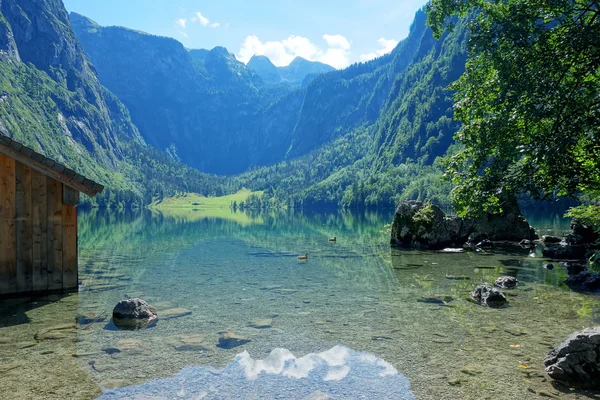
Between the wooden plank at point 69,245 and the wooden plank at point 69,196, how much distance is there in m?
0.26

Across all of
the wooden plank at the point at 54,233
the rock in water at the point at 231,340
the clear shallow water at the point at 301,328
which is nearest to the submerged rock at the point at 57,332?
the clear shallow water at the point at 301,328

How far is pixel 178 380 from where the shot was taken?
8.74 m

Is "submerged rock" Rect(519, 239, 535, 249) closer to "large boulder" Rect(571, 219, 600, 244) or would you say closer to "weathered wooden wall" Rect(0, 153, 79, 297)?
"large boulder" Rect(571, 219, 600, 244)

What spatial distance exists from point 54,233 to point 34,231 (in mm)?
653

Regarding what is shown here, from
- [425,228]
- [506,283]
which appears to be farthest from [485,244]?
[506,283]

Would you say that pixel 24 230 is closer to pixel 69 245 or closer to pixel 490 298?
pixel 69 245

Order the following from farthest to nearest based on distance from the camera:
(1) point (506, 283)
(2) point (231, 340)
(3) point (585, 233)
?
(3) point (585, 233) → (1) point (506, 283) → (2) point (231, 340)

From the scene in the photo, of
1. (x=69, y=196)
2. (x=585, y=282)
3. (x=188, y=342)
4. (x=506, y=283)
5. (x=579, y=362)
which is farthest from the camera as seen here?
(x=506, y=283)

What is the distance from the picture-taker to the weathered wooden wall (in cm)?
1522

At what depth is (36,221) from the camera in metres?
15.8

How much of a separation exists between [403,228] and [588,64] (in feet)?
70.6

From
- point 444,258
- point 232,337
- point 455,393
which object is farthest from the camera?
point 444,258

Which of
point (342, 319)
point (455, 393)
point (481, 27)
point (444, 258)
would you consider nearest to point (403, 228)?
point (444, 258)

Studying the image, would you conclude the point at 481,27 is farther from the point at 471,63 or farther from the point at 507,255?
the point at 507,255
